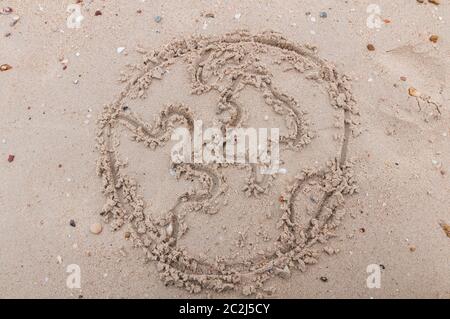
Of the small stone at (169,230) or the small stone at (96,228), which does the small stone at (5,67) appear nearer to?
the small stone at (96,228)

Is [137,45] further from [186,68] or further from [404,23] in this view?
Result: [404,23]

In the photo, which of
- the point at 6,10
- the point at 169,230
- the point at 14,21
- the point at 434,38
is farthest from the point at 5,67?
the point at 434,38

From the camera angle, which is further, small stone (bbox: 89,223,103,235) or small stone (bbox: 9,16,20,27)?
small stone (bbox: 9,16,20,27)

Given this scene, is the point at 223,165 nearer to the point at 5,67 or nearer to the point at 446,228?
the point at 446,228

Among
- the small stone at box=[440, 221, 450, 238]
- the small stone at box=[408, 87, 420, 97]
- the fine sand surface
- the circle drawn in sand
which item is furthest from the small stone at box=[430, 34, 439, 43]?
the small stone at box=[440, 221, 450, 238]

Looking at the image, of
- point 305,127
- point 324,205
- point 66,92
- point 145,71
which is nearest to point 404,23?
point 305,127

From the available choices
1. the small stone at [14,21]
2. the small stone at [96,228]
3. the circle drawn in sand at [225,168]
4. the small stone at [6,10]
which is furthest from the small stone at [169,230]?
the small stone at [6,10]

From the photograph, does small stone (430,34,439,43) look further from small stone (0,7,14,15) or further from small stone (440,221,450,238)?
small stone (0,7,14,15)
